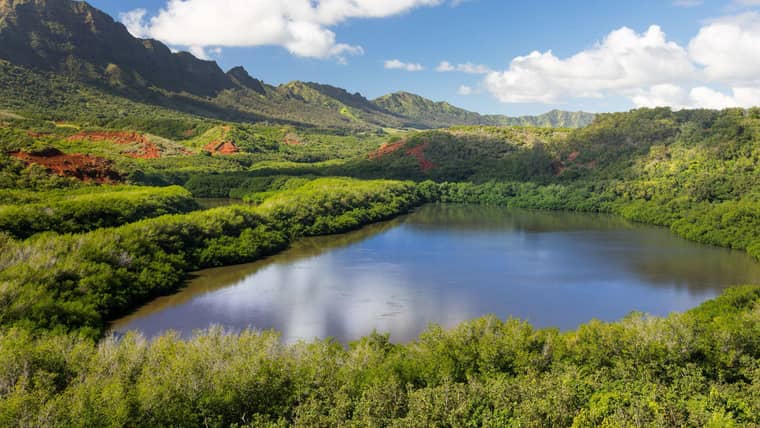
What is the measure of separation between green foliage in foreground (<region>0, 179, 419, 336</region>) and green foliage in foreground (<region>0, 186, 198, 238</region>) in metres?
4.14

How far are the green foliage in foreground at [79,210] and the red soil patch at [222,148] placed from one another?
82.9 metres

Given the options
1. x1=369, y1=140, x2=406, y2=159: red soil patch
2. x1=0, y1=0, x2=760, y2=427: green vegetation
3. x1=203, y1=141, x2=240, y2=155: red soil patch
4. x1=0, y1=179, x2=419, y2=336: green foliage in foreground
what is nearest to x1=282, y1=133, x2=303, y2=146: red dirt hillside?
x1=203, y1=141, x2=240, y2=155: red soil patch

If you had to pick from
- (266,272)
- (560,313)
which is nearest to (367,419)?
(560,313)

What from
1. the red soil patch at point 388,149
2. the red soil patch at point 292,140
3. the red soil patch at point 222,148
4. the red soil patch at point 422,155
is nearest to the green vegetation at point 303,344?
the red soil patch at point 422,155

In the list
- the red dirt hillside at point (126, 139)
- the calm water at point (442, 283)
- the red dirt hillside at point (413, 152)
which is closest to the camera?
the calm water at point (442, 283)

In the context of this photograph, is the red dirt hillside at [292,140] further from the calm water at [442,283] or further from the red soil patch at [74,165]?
the calm water at [442,283]

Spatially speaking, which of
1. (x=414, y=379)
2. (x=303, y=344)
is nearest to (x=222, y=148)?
(x=303, y=344)

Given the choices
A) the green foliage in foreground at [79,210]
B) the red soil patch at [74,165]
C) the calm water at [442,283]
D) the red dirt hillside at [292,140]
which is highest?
the red dirt hillside at [292,140]

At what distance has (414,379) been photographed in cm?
2442

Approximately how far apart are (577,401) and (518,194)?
102402 mm

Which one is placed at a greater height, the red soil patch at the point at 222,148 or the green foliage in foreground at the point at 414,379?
the red soil patch at the point at 222,148

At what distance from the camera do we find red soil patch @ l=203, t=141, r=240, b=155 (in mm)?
152375

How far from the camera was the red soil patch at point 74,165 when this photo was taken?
72.1m

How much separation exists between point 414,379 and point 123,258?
2690 cm
